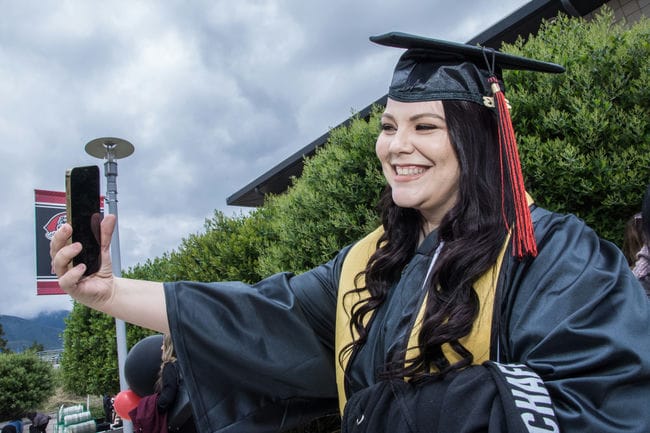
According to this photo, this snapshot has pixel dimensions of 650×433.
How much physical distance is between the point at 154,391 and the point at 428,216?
159 inches

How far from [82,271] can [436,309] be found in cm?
103

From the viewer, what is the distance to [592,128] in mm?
2820

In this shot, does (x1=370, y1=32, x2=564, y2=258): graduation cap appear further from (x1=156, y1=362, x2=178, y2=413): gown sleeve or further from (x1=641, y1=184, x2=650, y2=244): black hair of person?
(x1=156, y1=362, x2=178, y2=413): gown sleeve

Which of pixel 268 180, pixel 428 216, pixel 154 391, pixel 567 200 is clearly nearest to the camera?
pixel 428 216

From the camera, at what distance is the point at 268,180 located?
40.3 ft

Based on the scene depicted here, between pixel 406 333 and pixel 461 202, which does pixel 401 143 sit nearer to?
pixel 461 202

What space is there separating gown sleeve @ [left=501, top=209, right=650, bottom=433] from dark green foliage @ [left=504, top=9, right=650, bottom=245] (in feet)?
5.68

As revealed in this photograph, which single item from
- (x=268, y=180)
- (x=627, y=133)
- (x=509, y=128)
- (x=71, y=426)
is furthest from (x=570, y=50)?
(x=71, y=426)

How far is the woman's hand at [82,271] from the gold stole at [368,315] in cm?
76

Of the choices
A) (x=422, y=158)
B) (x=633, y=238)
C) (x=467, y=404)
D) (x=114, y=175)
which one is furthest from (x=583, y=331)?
(x=114, y=175)

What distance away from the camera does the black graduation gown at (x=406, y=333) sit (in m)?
1.08

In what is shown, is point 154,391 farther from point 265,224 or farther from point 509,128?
point 509,128

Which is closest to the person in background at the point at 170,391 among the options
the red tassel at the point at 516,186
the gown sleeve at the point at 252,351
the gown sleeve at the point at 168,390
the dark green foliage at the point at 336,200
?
the gown sleeve at the point at 168,390

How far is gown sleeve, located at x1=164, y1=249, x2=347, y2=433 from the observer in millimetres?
1664
